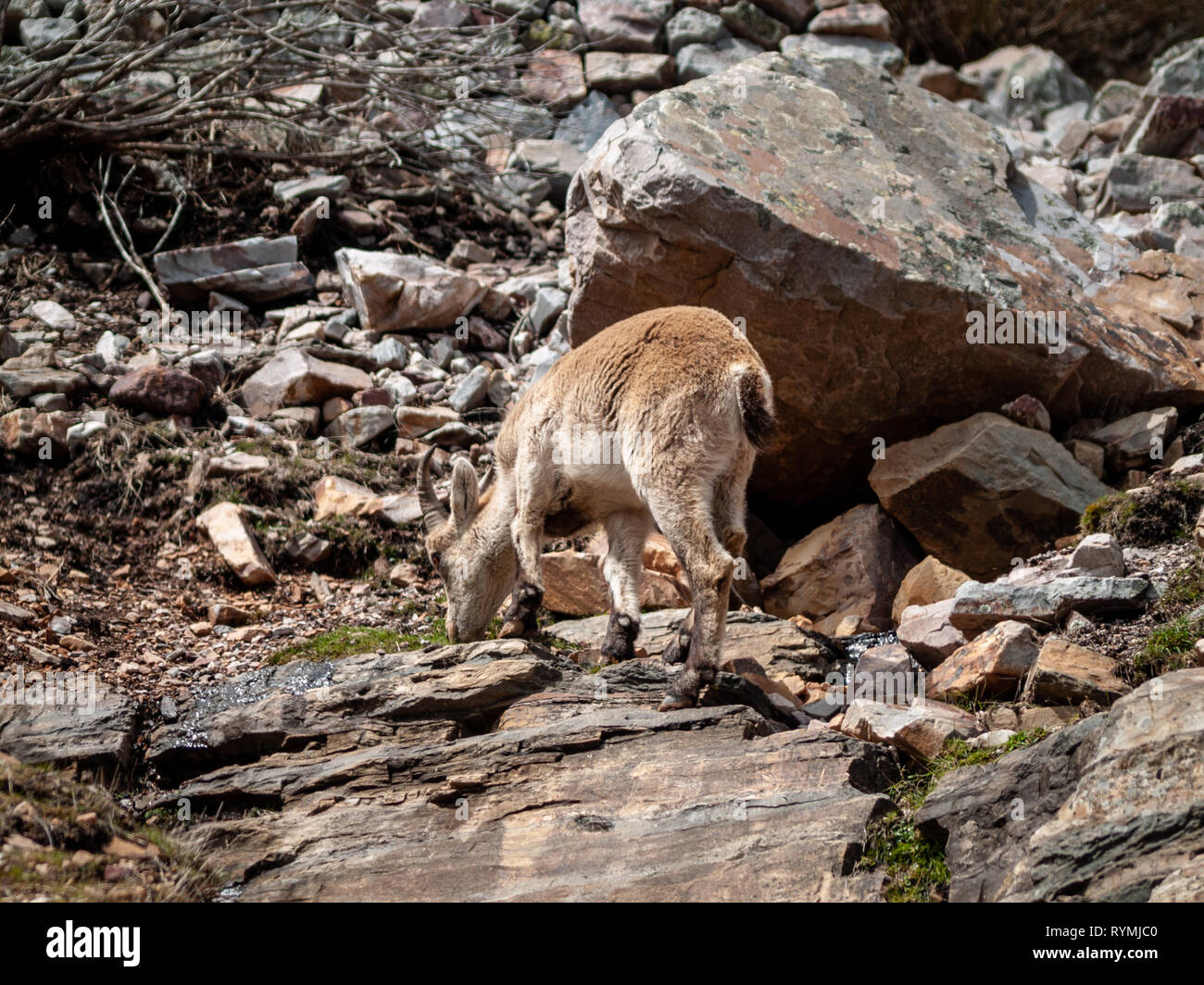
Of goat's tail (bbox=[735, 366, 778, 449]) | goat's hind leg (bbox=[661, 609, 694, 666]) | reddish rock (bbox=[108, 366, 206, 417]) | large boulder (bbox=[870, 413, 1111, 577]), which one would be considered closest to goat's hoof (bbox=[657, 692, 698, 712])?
goat's hind leg (bbox=[661, 609, 694, 666])

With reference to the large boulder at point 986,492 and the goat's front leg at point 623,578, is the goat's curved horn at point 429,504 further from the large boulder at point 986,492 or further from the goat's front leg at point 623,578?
the large boulder at point 986,492

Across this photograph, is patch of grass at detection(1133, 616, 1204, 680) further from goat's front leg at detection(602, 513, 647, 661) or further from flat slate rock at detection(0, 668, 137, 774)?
flat slate rock at detection(0, 668, 137, 774)

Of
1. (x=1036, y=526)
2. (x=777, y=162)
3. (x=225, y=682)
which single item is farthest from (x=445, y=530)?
(x=1036, y=526)

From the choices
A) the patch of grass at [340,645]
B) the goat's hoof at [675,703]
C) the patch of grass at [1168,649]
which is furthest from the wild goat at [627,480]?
the patch of grass at [1168,649]

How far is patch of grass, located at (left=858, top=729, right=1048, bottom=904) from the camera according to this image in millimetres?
4523

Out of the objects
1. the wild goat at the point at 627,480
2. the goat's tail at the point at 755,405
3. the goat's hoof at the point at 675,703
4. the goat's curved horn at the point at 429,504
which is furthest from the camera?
the goat's curved horn at the point at 429,504

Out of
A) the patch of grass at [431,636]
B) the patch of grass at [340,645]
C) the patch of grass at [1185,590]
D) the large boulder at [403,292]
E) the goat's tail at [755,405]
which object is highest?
the goat's tail at [755,405]

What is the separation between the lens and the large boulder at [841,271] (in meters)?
7.95

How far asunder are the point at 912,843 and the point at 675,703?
1562 millimetres

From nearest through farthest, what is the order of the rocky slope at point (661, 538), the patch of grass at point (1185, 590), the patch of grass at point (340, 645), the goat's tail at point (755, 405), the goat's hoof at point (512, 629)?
the rocky slope at point (661, 538) < the patch of grass at point (1185, 590) < the goat's tail at point (755, 405) < the goat's hoof at point (512, 629) < the patch of grass at point (340, 645)

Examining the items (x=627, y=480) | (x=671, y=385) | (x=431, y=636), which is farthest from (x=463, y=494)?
(x=671, y=385)

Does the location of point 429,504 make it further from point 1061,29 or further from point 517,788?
point 1061,29

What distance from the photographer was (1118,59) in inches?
775

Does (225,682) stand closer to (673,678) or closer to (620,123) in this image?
(673,678)
